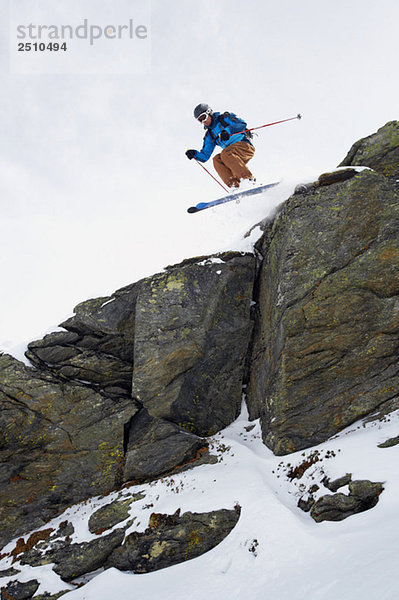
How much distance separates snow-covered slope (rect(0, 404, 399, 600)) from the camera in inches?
177

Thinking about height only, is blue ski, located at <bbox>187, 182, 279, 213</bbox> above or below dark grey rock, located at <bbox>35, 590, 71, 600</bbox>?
above

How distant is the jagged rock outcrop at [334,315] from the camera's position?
10.5 metres

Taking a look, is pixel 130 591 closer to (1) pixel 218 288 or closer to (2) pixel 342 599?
(2) pixel 342 599

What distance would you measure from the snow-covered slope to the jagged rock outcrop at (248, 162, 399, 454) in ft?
3.30

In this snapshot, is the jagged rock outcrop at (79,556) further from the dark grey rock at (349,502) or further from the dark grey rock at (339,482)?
the dark grey rock at (339,482)

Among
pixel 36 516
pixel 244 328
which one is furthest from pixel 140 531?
pixel 244 328

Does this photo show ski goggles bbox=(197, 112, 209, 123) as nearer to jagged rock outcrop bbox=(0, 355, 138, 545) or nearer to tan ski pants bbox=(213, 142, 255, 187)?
tan ski pants bbox=(213, 142, 255, 187)

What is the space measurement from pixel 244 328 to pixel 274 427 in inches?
206

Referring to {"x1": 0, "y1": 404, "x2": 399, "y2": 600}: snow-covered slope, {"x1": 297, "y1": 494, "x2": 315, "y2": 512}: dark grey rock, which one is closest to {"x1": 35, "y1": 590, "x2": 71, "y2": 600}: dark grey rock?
{"x1": 0, "y1": 404, "x2": 399, "y2": 600}: snow-covered slope

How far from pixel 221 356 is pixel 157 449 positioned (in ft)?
16.1

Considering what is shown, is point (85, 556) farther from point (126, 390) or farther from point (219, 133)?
point (219, 133)

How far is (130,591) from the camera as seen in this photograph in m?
7.89

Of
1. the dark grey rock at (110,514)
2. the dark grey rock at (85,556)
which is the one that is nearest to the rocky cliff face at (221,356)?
the dark grey rock at (110,514)

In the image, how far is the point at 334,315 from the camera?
11.3m
